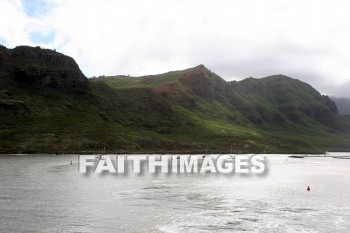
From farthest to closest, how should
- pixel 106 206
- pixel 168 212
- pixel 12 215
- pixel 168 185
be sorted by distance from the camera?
pixel 168 185 → pixel 106 206 → pixel 168 212 → pixel 12 215

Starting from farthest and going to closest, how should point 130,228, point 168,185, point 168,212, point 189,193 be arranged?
point 168,185 < point 189,193 < point 168,212 < point 130,228

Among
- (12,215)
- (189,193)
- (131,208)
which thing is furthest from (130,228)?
(189,193)

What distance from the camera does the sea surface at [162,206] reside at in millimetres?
62875

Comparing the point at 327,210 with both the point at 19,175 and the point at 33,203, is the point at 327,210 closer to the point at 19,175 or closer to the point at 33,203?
the point at 33,203

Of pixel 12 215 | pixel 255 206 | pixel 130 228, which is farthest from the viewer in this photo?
pixel 255 206

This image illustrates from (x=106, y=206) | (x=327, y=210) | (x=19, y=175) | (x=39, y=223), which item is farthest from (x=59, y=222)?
(x=19, y=175)

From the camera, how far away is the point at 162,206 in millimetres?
78938

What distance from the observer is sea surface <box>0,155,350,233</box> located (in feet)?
206

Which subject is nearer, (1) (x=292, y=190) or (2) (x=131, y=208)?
(2) (x=131, y=208)

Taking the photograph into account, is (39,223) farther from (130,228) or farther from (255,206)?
(255,206)

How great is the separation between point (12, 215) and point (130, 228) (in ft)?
67.9

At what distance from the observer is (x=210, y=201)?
8788 centimetres

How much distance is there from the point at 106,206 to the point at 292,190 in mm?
59093

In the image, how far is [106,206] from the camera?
78750 millimetres
